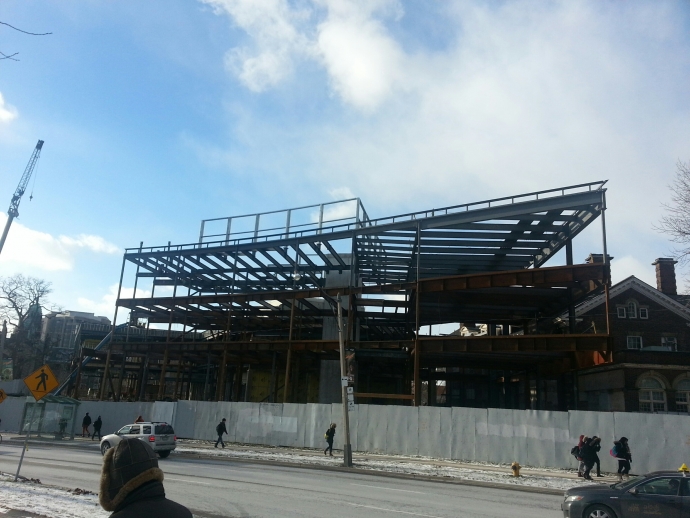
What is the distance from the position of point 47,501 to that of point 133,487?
9451 millimetres

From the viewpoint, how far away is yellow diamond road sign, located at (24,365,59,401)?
47.7 ft

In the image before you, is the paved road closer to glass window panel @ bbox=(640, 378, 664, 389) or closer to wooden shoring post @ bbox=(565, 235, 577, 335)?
wooden shoring post @ bbox=(565, 235, 577, 335)

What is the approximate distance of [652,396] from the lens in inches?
1448

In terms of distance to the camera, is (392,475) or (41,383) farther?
(392,475)

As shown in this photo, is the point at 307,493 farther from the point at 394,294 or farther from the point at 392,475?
the point at 394,294

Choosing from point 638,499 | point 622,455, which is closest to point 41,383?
point 638,499

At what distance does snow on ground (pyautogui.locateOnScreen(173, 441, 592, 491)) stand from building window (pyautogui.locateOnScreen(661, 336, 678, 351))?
22693 mm

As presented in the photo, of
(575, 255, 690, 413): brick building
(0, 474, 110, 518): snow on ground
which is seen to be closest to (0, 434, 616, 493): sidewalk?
(0, 474, 110, 518): snow on ground

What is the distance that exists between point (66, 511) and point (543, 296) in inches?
1250

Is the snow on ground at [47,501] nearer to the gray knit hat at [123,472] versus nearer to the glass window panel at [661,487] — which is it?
the gray knit hat at [123,472]

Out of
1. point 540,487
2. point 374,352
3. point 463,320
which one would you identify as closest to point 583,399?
point 463,320

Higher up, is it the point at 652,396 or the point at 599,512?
the point at 652,396

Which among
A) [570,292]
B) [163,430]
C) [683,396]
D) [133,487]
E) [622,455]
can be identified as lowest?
[163,430]

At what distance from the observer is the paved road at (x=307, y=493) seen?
1132 centimetres
